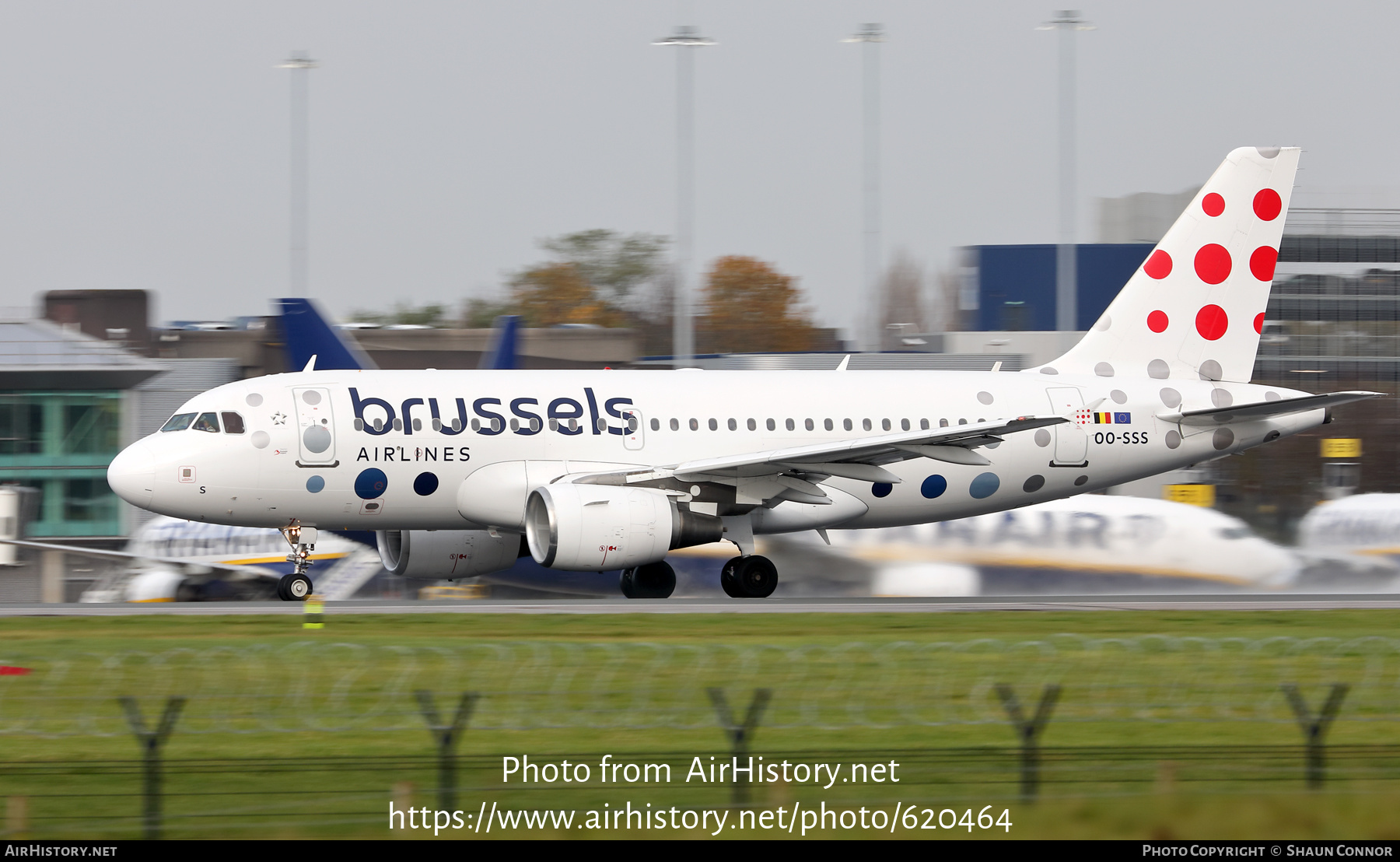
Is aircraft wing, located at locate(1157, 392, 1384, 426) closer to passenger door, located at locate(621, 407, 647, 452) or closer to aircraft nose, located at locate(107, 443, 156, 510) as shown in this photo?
passenger door, located at locate(621, 407, 647, 452)

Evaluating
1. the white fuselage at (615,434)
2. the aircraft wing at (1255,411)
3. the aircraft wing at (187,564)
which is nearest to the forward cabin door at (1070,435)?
the white fuselage at (615,434)

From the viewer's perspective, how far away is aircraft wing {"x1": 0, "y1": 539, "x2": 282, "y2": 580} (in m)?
31.3

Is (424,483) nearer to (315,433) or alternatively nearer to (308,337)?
(315,433)

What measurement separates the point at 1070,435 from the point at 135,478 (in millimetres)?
16228

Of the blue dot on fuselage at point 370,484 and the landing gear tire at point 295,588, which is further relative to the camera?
the blue dot on fuselage at point 370,484

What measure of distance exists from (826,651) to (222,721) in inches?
206

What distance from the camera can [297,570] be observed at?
26.3 metres

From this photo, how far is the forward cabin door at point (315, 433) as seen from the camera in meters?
25.9

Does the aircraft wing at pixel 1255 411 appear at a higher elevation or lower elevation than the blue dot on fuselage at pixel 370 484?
higher

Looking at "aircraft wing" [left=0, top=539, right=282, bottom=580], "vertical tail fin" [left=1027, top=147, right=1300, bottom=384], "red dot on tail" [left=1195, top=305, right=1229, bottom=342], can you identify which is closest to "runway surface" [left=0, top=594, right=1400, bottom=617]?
"vertical tail fin" [left=1027, top=147, right=1300, bottom=384]

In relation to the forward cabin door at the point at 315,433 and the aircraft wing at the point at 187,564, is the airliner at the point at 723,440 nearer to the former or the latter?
the forward cabin door at the point at 315,433

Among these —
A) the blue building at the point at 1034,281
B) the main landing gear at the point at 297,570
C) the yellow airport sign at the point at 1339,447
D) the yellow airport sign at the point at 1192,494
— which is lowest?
the main landing gear at the point at 297,570

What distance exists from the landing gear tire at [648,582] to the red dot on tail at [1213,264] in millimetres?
11956
